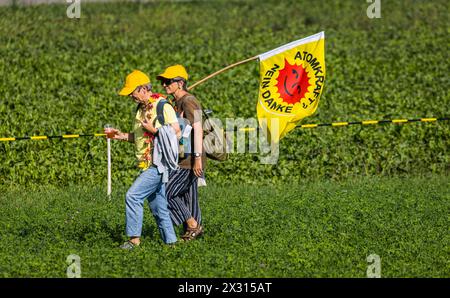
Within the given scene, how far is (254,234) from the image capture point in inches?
486

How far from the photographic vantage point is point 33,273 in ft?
34.5

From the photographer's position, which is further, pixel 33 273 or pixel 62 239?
pixel 62 239

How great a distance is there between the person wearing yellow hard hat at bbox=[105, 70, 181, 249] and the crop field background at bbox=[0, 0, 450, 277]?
0.97ft

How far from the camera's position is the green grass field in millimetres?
10789

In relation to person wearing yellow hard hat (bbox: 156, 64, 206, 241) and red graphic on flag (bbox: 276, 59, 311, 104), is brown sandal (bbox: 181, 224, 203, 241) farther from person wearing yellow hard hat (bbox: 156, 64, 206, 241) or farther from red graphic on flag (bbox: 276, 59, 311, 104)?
red graphic on flag (bbox: 276, 59, 311, 104)

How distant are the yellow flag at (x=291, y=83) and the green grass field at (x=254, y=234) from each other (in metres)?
1.36

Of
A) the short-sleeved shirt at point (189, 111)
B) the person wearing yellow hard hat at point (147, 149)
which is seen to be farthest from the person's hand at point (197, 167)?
the person wearing yellow hard hat at point (147, 149)

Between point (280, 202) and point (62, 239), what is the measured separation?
3684mm

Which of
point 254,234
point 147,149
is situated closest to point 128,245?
point 147,149

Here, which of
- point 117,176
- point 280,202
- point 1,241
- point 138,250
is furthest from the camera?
point 117,176

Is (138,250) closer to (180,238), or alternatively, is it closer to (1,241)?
(180,238)

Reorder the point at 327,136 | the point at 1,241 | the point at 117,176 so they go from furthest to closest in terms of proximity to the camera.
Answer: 1. the point at 327,136
2. the point at 117,176
3. the point at 1,241

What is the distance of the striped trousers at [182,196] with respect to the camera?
12.0 metres

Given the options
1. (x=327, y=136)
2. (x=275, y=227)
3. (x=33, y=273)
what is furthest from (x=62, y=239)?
(x=327, y=136)
